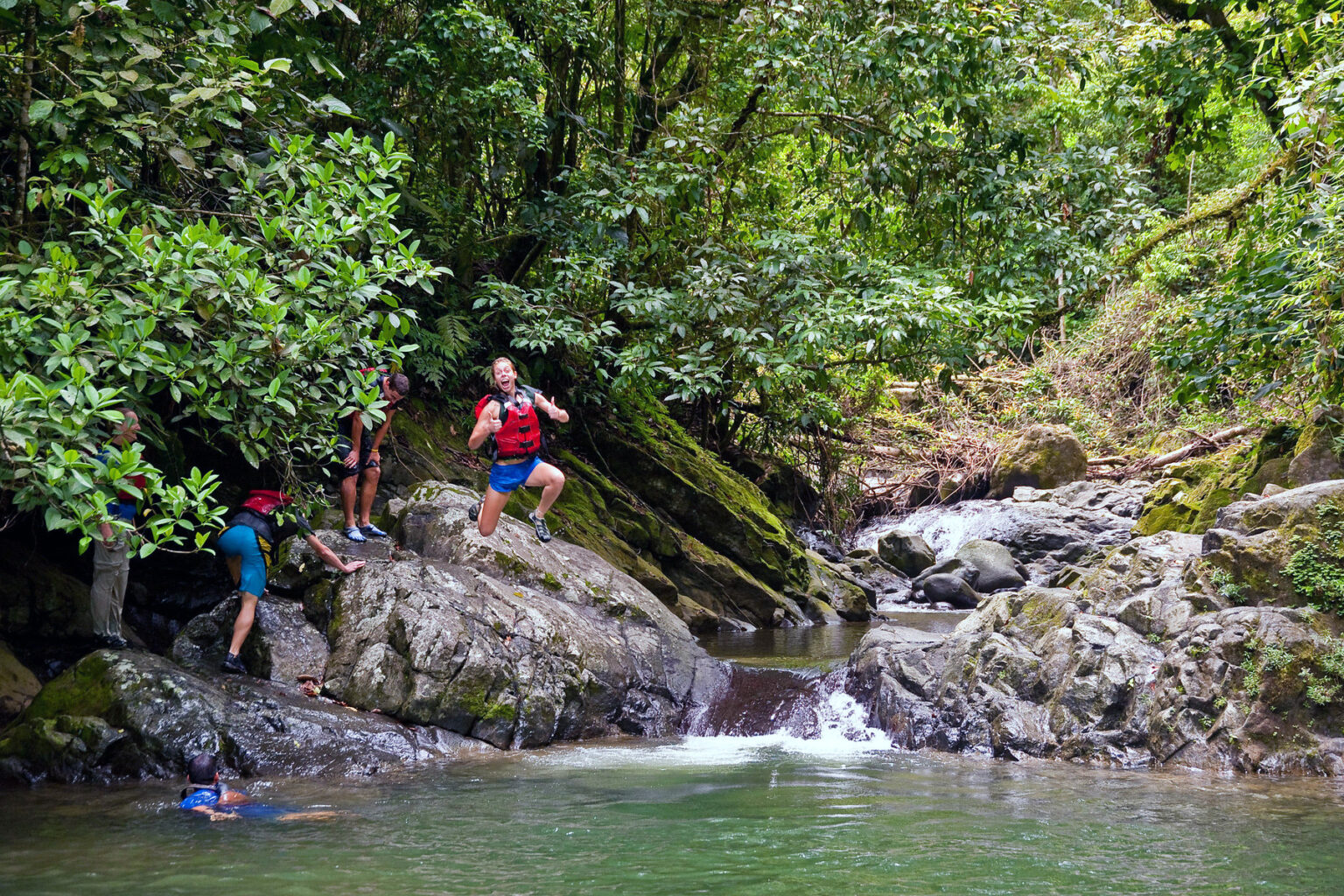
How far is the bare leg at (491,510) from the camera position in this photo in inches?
386

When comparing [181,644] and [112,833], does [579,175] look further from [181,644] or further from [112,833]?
[112,833]

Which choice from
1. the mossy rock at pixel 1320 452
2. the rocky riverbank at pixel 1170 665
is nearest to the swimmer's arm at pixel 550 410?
the rocky riverbank at pixel 1170 665

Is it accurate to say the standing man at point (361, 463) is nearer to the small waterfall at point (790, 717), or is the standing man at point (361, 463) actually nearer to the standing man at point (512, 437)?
the standing man at point (512, 437)

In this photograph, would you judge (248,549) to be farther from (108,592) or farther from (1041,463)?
(1041,463)

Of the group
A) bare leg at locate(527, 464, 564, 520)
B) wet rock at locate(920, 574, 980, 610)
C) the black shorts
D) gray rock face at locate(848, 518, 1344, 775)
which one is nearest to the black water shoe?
bare leg at locate(527, 464, 564, 520)

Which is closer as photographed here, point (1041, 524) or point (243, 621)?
point (243, 621)

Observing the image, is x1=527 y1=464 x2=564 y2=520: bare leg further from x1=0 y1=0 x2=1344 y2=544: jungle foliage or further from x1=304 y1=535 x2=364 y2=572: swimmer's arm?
x1=0 y1=0 x2=1344 y2=544: jungle foliage

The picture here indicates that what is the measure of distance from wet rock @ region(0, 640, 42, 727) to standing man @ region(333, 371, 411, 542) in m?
2.78

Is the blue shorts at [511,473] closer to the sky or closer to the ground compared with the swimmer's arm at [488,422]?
closer to the ground

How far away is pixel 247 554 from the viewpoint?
8.22 metres

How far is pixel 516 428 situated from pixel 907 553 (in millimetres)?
12804

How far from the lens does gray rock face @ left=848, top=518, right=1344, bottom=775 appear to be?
24.9 feet

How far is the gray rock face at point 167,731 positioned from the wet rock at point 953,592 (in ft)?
38.9

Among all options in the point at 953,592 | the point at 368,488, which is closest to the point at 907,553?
the point at 953,592
